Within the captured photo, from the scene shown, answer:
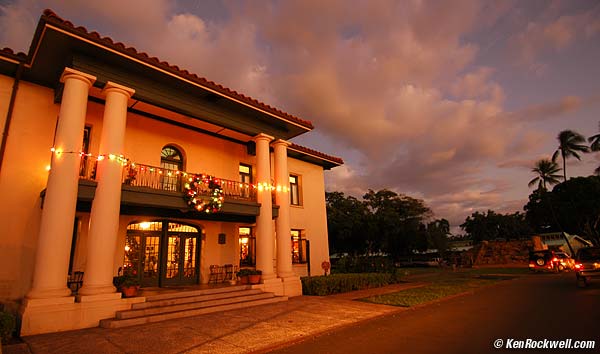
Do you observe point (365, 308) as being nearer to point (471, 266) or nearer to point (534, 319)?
point (534, 319)

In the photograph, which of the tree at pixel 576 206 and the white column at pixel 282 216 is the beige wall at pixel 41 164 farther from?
the tree at pixel 576 206

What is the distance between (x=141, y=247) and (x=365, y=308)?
809 centimetres

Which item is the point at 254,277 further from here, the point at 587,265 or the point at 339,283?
the point at 587,265

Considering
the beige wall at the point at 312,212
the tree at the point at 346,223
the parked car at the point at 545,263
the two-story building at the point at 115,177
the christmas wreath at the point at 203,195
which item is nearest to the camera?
the two-story building at the point at 115,177

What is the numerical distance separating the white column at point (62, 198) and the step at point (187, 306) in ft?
4.80

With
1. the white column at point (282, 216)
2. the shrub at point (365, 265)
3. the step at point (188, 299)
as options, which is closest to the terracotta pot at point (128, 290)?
the step at point (188, 299)

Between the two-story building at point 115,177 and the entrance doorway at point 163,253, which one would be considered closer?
the two-story building at point 115,177

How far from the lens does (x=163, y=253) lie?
1205 cm

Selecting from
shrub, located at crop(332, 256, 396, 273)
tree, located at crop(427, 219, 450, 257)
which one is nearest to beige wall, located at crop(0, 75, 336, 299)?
shrub, located at crop(332, 256, 396, 273)

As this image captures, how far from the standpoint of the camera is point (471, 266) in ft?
103

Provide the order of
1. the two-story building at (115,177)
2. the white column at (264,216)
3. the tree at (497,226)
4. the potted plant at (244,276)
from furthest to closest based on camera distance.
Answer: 1. the tree at (497,226)
2. the white column at (264,216)
3. the potted plant at (244,276)
4. the two-story building at (115,177)

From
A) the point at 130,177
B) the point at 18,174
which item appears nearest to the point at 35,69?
the point at 18,174

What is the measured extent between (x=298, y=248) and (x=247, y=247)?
9.69 feet

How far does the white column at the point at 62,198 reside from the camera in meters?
7.32
